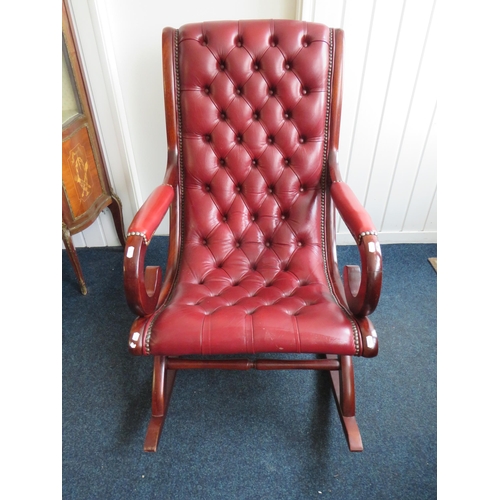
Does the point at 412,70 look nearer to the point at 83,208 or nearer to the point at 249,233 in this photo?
the point at 249,233

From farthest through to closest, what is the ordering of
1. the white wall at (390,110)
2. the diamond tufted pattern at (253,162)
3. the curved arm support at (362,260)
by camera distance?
the white wall at (390,110)
the diamond tufted pattern at (253,162)
the curved arm support at (362,260)

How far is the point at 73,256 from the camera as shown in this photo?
1.64 metres

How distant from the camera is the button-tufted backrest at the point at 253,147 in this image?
4.19ft

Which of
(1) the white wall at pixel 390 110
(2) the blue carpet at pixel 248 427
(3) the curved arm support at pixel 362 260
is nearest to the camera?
(3) the curved arm support at pixel 362 260

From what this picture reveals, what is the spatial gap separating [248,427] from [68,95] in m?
1.43

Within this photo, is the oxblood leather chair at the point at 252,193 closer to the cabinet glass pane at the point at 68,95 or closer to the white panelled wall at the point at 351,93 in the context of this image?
the white panelled wall at the point at 351,93

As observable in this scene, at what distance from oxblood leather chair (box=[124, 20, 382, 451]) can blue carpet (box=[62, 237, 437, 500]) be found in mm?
98

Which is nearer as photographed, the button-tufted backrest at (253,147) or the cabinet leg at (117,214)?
the button-tufted backrest at (253,147)

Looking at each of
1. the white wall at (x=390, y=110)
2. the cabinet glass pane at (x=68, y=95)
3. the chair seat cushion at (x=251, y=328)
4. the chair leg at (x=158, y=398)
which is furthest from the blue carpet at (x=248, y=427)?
the cabinet glass pane at (x=68, y=95)

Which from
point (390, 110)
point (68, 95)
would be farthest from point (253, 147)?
point (68, 95)
